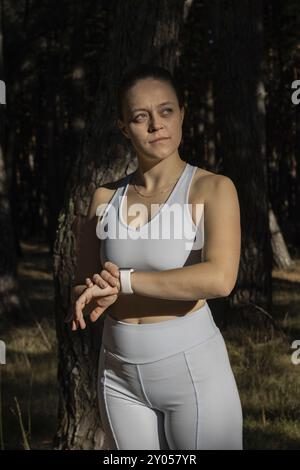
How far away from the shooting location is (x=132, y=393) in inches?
117

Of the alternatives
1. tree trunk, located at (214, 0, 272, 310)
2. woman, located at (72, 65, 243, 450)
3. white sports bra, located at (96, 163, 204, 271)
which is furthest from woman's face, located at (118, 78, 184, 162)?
tree trunk, located at (214, 0, 272, 310)

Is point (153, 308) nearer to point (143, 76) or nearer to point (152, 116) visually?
point (152, 116)

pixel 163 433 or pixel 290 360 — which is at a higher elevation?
pixel 163 433

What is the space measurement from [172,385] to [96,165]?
8.31 ft

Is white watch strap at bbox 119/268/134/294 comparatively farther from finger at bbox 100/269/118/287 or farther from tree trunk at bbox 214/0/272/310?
tree trunk at bbox 214/0/272/310

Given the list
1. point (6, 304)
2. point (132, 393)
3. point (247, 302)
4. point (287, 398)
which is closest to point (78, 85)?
point (6, 304)

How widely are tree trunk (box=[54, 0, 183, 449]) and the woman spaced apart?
2.18m

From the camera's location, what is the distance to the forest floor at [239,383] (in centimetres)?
642

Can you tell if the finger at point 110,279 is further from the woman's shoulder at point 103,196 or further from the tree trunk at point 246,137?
the tree trunk at point 246,137

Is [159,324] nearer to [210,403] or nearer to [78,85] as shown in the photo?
[210,403]

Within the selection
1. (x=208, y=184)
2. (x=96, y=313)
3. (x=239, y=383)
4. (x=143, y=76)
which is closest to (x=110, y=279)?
(x=96, y=313)

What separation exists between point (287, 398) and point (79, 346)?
2.40 meters

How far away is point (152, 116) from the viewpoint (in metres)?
2.84

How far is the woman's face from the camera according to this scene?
2824 millimetres
